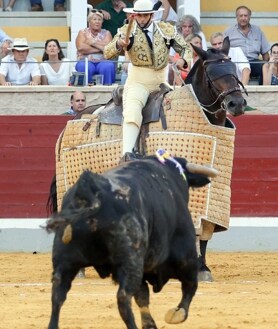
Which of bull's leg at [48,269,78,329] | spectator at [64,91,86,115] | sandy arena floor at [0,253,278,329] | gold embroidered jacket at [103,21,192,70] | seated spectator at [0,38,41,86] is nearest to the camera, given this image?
bull's leg at [48,269,78,329]

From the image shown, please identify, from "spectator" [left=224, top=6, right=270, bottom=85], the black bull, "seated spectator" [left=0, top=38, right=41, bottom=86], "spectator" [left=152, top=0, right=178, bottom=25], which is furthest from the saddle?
"spectator" [left=152, top=0, right=178, bottom=25]

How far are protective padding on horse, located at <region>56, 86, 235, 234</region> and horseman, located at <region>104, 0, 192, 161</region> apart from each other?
0.67 ft

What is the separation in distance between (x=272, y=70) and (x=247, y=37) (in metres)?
0.64

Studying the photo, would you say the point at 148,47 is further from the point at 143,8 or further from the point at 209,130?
the point at 209,130

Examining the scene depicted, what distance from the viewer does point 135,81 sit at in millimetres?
9219

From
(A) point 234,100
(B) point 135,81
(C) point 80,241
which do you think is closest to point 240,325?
(C) point 80,241

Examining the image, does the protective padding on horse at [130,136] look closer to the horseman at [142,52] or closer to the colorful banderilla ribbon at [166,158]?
the horseman at [142,52]

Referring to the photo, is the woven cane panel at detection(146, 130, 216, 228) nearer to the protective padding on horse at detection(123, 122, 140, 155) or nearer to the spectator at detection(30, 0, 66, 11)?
the protective padding on horse at detection(123, 122, 140, 155)

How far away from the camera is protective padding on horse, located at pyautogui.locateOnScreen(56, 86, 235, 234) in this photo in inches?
354

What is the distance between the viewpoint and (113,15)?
45.5 feet

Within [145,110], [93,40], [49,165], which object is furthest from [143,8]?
[93,40]

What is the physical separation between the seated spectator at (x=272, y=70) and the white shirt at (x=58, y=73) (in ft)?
6.46

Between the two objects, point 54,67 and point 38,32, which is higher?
point 38,32

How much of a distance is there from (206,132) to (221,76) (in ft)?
1.42
